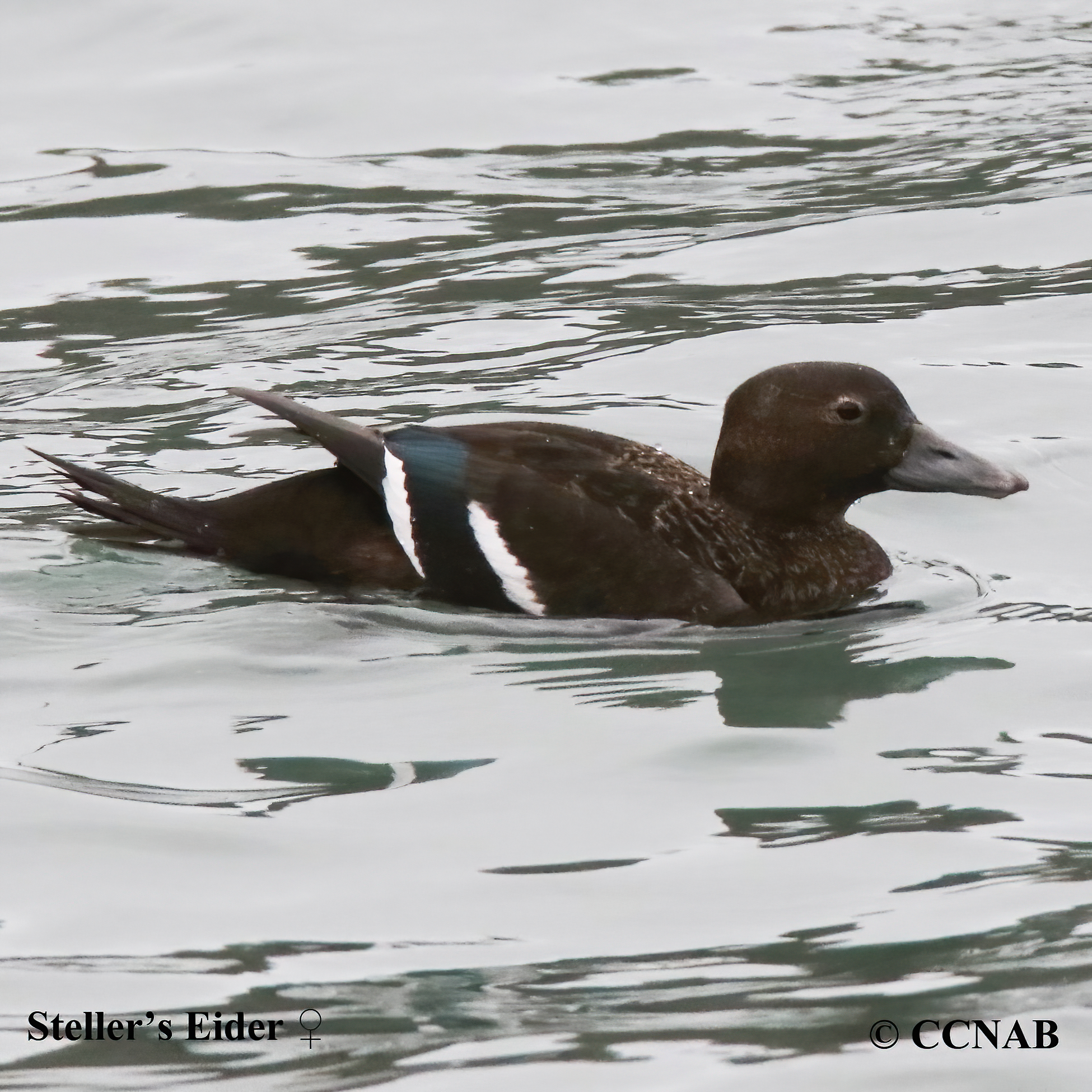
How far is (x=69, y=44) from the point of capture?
1116cm

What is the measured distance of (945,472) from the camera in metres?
5.04

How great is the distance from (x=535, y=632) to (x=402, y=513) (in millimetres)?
464

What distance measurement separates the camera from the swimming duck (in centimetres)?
476

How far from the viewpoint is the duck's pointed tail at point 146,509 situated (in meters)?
5.14

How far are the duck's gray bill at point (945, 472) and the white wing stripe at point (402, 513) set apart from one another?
1.25 meters

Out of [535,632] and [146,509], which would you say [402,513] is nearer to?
[535,632]

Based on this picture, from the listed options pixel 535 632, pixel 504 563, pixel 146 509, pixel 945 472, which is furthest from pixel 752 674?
pixel 146 509

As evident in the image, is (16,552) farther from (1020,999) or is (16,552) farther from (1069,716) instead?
(1020,999)

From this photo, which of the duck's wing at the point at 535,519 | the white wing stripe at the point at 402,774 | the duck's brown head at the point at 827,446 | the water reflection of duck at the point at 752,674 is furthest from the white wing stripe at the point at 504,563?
the white wing stripe at the point at 402,774

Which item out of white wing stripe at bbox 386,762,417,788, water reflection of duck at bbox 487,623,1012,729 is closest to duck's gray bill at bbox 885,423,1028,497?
water reflection of duck at bbox 487,623,1012,729

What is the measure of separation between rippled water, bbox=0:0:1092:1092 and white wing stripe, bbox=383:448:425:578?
148mm

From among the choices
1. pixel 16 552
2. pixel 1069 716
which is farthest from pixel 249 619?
pixel 1069 716

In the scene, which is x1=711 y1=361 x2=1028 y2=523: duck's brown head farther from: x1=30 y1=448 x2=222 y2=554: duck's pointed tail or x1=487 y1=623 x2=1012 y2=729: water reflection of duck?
x1=30 y1=448 x2=222 y2=554: duck's pointed tail

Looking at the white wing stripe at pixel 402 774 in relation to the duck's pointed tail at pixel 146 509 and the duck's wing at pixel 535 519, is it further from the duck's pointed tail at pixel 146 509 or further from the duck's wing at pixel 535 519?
the duck's pointed tail at pixel 146 509
